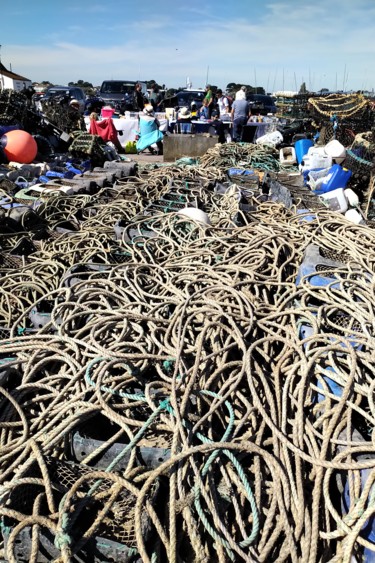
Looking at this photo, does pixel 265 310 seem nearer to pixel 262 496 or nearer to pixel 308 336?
pixel 308 336

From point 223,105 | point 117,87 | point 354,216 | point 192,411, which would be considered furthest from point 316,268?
point 117,87

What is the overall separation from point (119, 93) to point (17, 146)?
10.9 metres

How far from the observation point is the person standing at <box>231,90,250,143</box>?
36.2 feet

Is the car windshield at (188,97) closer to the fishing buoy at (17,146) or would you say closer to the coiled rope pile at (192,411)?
the fishing buoy at (17,146)

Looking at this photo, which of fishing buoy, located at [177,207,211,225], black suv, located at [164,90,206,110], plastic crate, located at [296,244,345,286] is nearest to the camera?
plastic crate, located at [296,244,345,286]

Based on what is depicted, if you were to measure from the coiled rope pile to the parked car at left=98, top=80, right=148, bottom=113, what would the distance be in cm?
1423

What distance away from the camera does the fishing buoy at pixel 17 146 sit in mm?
6930

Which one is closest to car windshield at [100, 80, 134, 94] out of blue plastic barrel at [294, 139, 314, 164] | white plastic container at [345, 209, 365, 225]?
blue plastic barrel at [294, 139, 314, 164]

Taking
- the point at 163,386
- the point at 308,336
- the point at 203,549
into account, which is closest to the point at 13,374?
the point at 163,386

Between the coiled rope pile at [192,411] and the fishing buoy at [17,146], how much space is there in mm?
4674

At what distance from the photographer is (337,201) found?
471 centimetres

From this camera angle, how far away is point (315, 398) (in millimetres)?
1961

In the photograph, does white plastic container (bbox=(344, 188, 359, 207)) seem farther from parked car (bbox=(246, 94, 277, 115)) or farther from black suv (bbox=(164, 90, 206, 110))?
parked car (bbox=(246, 94, 277, 115))

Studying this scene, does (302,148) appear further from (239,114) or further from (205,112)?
(205,112)
